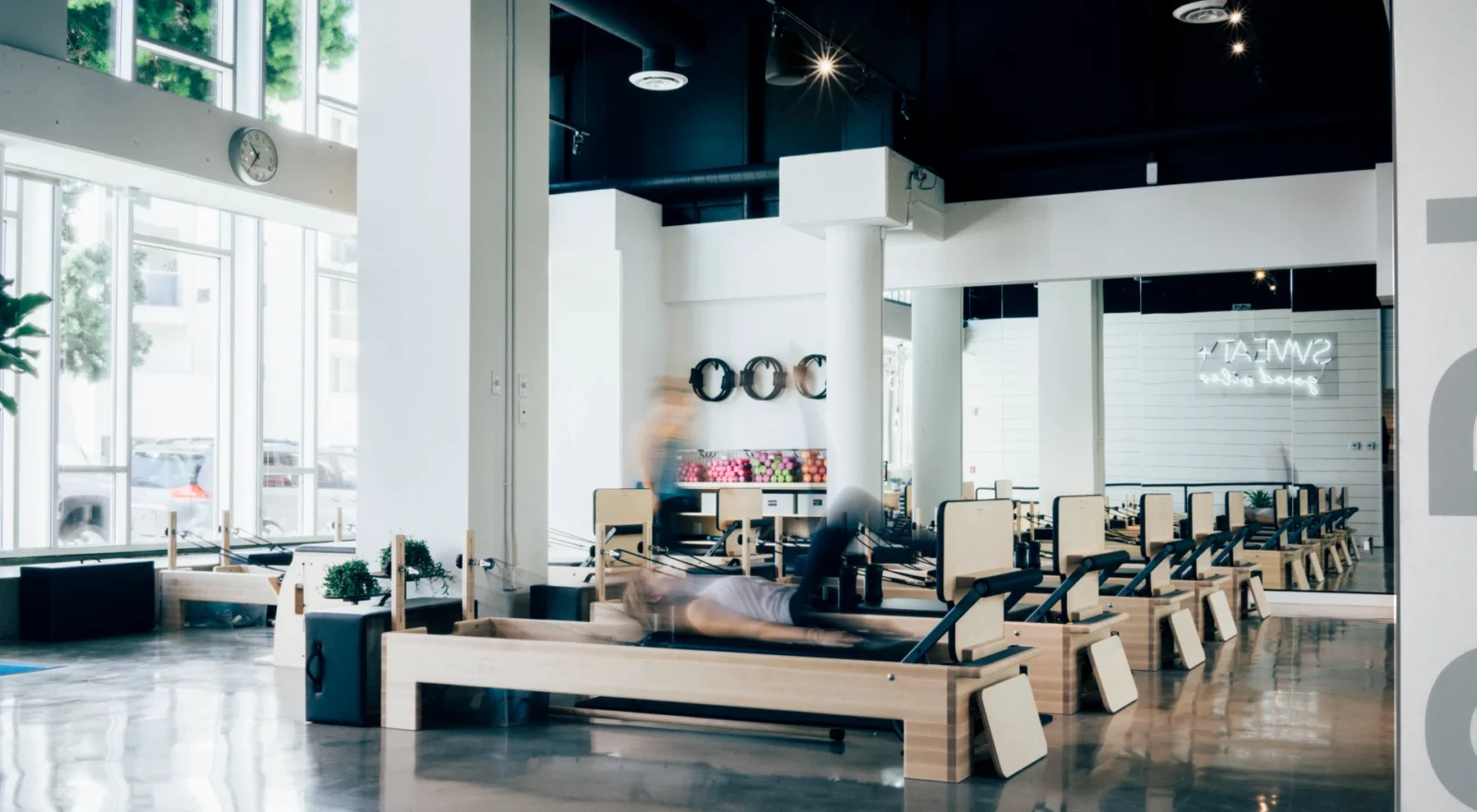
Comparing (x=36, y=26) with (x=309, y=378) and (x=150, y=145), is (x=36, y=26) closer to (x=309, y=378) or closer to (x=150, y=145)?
(x=150, y=145)

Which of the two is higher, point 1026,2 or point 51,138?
point 1026,2

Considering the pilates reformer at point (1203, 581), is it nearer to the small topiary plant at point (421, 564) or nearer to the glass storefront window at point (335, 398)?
the small topiary plant at point (421, 564)

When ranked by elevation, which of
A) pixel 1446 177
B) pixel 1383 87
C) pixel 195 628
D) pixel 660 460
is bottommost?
pixel 195 628

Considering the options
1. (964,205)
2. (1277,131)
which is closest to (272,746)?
(964,205)

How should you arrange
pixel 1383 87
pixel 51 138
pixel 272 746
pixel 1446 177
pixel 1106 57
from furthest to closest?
pixel 1106 57, pixel 1383 87, pixel 51 138, pixel 272 746, pixel 1446 177

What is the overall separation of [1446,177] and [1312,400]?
325 inches

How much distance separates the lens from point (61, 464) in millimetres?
9414

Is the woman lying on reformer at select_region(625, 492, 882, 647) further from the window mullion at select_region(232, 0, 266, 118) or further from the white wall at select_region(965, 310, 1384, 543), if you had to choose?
the window mullion at select_region(232, 0, 266, 118)

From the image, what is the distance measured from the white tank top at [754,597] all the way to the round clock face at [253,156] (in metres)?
5.54

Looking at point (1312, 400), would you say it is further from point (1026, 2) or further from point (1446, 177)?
point (1446, 177)

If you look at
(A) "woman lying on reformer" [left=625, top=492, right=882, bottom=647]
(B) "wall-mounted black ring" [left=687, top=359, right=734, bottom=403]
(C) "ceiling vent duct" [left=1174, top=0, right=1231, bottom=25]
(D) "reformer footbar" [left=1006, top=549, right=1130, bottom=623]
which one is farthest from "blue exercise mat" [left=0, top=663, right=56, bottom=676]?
(C) "ceiling vent duct" [left=1174, top=0, right=1231, bottom=25]

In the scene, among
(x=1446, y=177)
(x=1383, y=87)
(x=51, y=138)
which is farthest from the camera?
(x=1383, y=87)

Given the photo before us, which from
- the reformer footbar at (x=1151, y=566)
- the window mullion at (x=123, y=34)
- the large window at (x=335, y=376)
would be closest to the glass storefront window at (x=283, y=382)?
the large window at (x=335, y=376)

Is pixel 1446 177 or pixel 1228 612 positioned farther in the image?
pixel 1228 612
